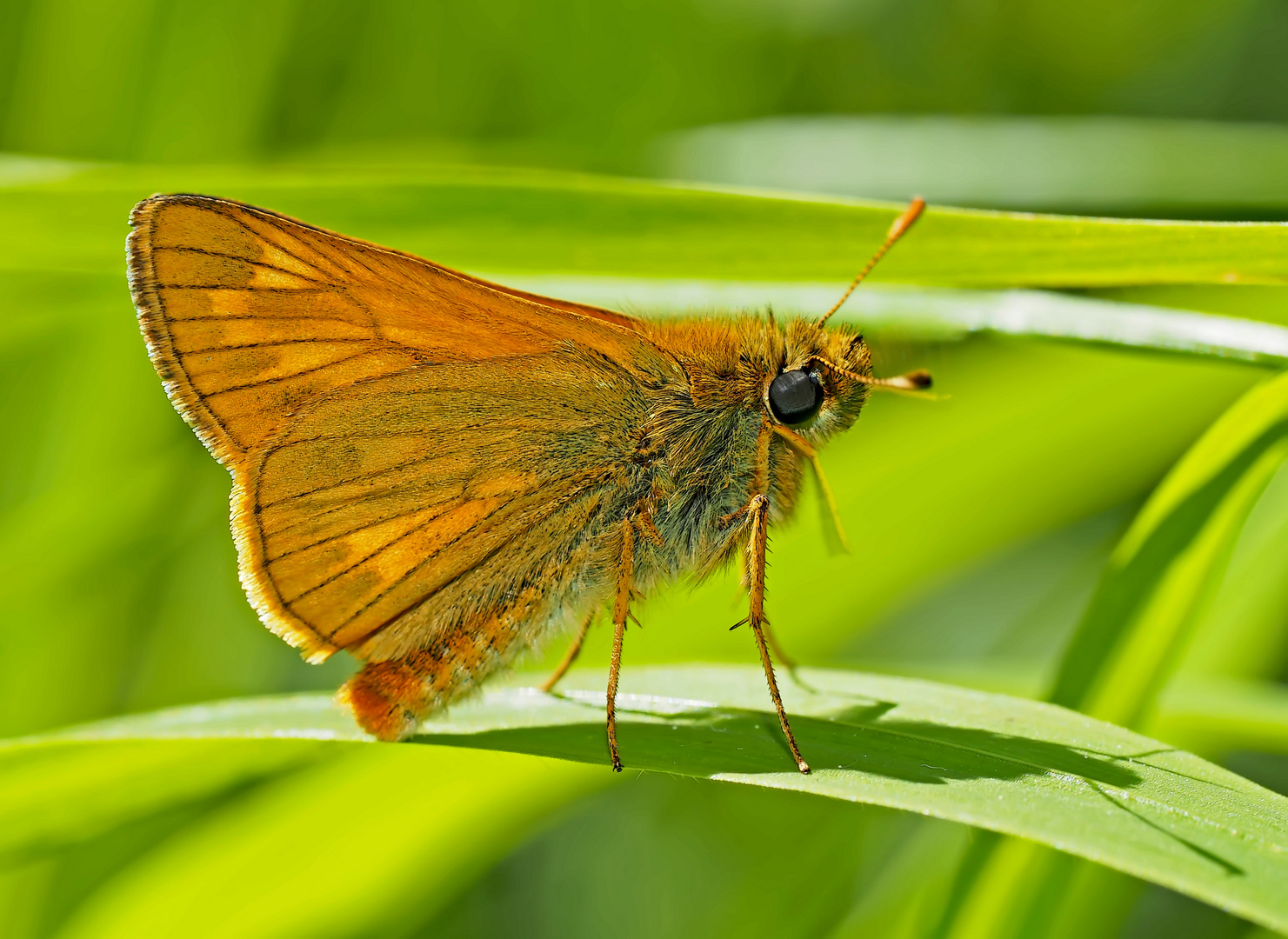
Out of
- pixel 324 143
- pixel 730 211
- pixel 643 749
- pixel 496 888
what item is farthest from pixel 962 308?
pixel 324 143

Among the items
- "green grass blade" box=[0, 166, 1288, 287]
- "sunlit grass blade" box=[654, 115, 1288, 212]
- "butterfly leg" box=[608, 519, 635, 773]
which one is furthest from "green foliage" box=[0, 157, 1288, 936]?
"sunlit grass blade" box=[654, 115, 1288, 212]

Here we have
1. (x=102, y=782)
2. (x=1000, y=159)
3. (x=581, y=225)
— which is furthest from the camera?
(x=1000, y=159)

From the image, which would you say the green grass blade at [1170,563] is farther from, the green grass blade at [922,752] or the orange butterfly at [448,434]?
the orange butterfly at [448,434]

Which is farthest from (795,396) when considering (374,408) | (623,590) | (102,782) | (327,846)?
(102,782)

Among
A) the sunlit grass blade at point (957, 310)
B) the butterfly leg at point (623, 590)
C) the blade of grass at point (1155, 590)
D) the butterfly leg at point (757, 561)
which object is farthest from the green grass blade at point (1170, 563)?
the butterfly leg at point (623, 590)

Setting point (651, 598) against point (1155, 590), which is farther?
point (651, 598)

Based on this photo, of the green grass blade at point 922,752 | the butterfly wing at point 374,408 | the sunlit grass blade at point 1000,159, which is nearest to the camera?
the green grass blade at point 922,752

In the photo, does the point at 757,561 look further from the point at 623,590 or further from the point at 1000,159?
the point at 1000,159

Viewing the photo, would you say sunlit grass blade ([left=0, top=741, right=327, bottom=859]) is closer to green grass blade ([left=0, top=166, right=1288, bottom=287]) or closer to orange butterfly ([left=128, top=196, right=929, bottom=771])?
orange butterfly ([left=128, top=196, right=929, bottom=771])
